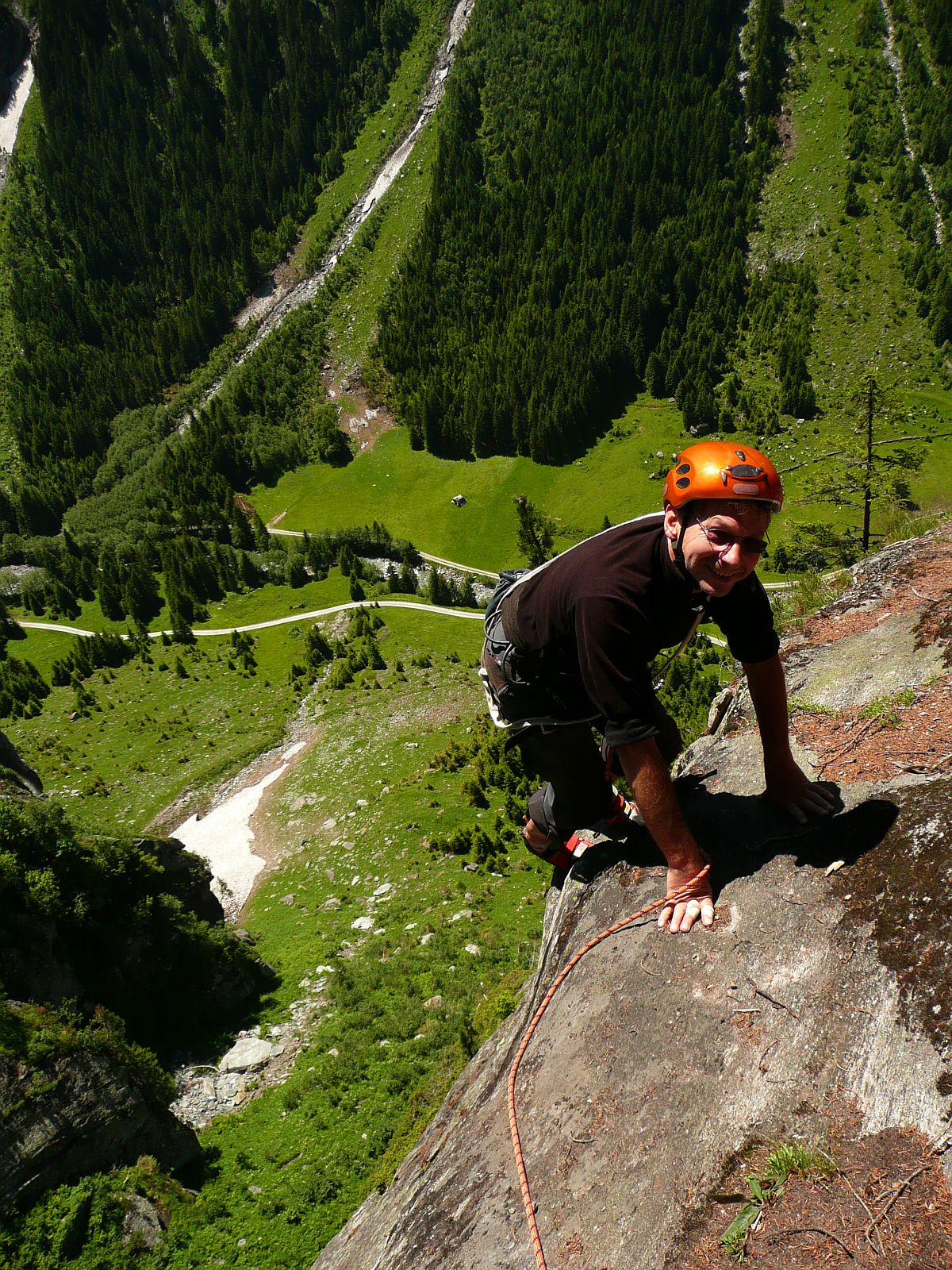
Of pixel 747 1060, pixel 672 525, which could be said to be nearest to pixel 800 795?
pixel 747 1060

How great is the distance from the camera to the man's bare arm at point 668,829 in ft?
17.1

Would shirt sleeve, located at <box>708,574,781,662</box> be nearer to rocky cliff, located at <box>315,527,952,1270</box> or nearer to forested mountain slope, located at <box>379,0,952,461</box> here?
rocky cliff, located at <box>315,527,952,1270</box>

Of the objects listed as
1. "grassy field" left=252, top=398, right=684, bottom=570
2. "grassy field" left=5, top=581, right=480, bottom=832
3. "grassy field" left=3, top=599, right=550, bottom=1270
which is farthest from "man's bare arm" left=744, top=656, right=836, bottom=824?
"grassy field" left=252, top=398, right=684, bottom=570

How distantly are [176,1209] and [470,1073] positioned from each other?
8178mm

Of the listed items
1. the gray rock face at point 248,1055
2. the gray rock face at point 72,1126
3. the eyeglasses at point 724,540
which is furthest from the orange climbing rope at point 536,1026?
the gray rock face at point 248,1055

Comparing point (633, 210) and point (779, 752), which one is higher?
point (633, 210)

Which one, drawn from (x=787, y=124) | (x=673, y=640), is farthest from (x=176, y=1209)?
(x=787, y=124)

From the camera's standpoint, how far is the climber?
15.8ft

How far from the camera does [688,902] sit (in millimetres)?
5875

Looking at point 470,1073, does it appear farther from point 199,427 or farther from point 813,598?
point 199,427

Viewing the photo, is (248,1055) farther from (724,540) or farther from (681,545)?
(724,540)

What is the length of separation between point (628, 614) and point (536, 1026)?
4.07 m

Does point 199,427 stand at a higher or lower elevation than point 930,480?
higher

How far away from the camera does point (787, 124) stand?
458 ft
